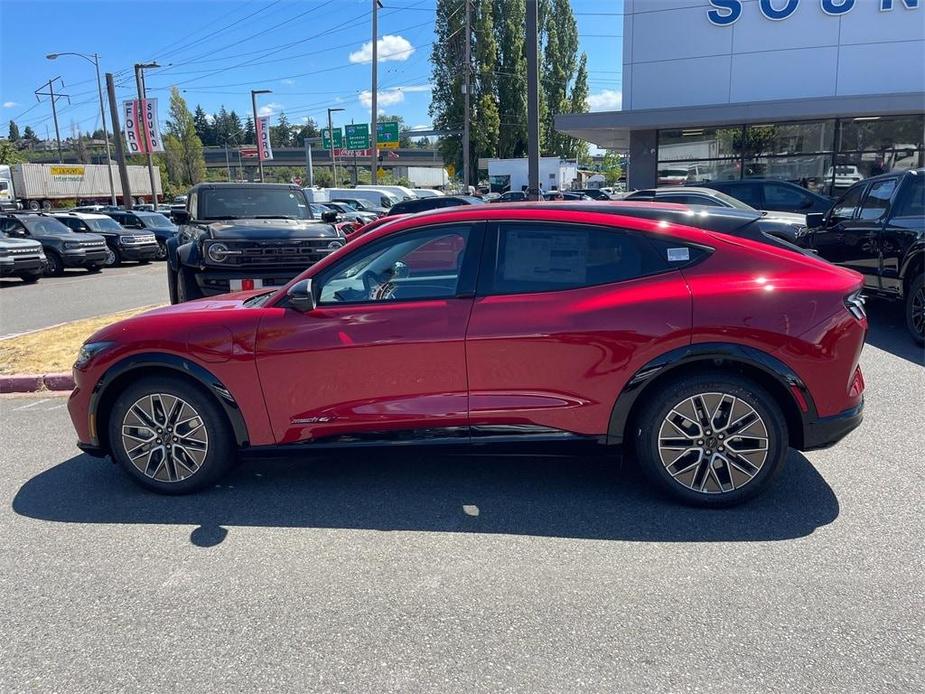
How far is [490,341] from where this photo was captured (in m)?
3.89

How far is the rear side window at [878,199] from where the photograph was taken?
26.9 ft

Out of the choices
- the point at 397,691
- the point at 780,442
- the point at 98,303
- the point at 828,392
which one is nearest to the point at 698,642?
the point at 397,691

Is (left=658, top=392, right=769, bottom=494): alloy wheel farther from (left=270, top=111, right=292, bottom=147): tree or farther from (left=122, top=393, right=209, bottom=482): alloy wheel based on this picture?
(left=270, top=111, right=292, bottom=147): tree

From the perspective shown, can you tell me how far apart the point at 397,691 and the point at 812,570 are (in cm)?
205

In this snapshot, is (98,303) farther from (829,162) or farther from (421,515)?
(829,162)

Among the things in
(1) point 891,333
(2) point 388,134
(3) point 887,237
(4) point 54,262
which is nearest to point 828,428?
(3) point 887,237

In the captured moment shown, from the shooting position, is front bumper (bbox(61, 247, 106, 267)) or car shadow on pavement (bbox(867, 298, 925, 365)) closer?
car shadow on pavement (bbox(867, 298, 925, 365))

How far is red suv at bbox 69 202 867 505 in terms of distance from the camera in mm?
3787

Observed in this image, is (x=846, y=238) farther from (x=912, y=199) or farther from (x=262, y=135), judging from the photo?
(x=262, y=135)

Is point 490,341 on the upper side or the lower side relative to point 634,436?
upper

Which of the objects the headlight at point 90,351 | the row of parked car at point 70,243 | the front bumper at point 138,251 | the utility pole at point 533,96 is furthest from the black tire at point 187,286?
the front bumper at point 138,251

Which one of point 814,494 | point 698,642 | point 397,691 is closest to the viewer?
point 397,691

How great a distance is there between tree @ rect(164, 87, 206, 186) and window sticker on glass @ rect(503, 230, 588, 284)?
223 feet

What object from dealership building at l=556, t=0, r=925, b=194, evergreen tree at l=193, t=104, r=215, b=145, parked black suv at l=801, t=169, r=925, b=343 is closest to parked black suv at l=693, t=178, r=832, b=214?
parked black suv at l=801, t=169, r=925, b=343
